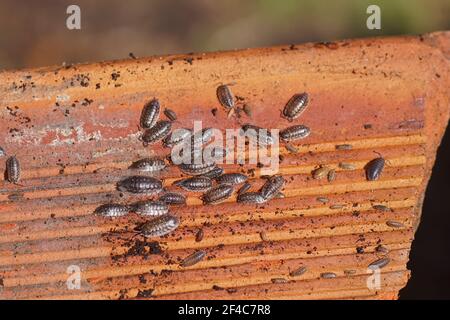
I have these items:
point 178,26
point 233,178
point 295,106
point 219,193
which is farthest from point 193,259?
point 178,26

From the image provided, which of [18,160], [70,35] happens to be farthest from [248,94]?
[70,35]

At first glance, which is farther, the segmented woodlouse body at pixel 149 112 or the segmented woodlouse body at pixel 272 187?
the segmented woodlouse body at pixel 272 187

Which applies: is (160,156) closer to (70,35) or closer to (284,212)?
(284,212)

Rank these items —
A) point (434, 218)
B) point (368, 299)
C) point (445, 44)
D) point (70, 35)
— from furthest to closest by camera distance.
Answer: point (70, 35)
point (434, 218)
point (368, 299)
point (445, 44)

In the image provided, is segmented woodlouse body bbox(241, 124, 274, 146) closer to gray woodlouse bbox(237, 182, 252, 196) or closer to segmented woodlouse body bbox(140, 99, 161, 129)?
gray woodlouse bbox(237, 182, 252, 196)

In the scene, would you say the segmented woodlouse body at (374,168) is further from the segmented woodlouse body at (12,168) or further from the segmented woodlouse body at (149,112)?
the segmented woodlouse body at (12,168)

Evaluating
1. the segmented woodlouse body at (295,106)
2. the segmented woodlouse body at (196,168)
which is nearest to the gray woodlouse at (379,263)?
the segmented woodlouse body at (295,106)
